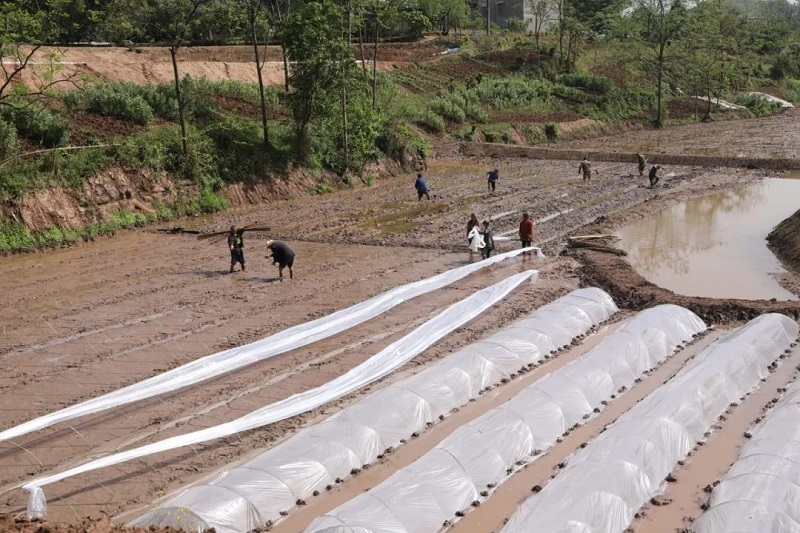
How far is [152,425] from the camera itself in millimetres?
11555

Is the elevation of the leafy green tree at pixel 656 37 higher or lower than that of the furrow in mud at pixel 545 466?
higher

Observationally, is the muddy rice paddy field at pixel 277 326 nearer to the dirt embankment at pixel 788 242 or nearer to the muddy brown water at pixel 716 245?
the muddy brown water at pixel 716 245

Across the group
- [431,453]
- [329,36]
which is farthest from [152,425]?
[329,36]

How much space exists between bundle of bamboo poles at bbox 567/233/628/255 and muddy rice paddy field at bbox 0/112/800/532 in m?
0.62

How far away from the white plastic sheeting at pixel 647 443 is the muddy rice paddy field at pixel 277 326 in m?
0.27

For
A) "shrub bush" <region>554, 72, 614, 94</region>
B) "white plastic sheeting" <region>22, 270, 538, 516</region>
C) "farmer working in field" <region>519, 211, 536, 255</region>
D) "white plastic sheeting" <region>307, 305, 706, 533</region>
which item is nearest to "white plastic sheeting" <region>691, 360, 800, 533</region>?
"white plastic sheeting" <region>307, 305, 706, 533</region>

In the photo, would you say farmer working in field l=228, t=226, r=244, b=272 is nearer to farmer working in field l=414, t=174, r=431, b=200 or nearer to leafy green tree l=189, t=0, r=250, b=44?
farmer working in field l=414, t=174, r=431, b=200

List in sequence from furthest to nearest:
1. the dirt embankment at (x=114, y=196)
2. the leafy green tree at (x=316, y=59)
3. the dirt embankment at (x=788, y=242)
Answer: the leafy green tree at (x=316, y=59)
the dirt embankment at (x=114, y=196)
the dirt embankment at (x=788, y=242)

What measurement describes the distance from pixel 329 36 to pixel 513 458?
23026 millimetres

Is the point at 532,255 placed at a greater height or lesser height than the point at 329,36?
lesser

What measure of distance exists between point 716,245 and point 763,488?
48.8 feet

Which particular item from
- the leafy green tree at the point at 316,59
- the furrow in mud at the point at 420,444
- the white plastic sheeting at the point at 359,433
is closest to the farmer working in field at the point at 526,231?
the white plastic sheeting at the point at 359,433

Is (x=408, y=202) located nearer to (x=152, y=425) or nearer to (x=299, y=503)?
(x=152, y=425)

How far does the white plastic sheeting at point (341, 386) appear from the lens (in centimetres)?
976
